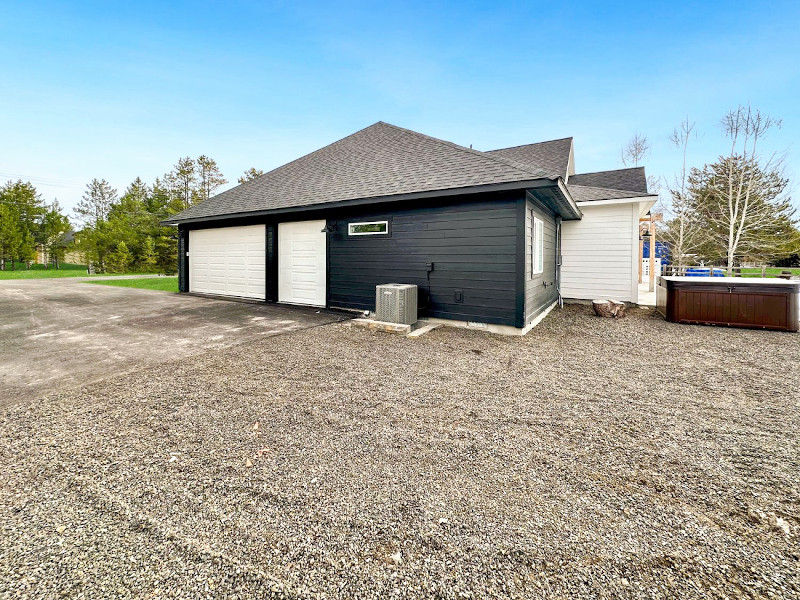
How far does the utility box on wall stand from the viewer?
568 cm

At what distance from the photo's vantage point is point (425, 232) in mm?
6277

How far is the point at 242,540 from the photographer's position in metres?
1.41

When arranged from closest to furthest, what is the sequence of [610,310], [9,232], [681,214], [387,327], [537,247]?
[387,327] → [537,247] → [610,310] → [681,214] → [9,232]

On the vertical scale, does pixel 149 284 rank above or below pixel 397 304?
above

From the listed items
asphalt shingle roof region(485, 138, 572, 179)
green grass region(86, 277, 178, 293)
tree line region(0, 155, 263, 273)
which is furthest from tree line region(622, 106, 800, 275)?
tree line region(0, 155, 263, 273)

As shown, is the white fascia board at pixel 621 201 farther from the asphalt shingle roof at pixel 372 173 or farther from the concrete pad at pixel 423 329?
the concrete pad at pixel 423 329

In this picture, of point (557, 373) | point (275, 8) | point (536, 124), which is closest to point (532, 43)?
point (536, 124)

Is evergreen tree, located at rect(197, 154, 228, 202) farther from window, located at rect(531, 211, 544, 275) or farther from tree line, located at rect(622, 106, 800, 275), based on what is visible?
tree line, located at rect(622, 106, 800, 275)

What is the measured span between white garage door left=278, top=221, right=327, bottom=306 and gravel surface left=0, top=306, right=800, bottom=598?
461 cm

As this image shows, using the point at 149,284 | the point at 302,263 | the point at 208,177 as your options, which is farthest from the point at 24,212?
the point at 302,263

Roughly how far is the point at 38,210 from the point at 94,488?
135 ft

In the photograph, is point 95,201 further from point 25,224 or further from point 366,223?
point 366,223

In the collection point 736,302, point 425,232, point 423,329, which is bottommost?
point 423,329

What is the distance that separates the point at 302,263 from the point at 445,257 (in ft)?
12.7
